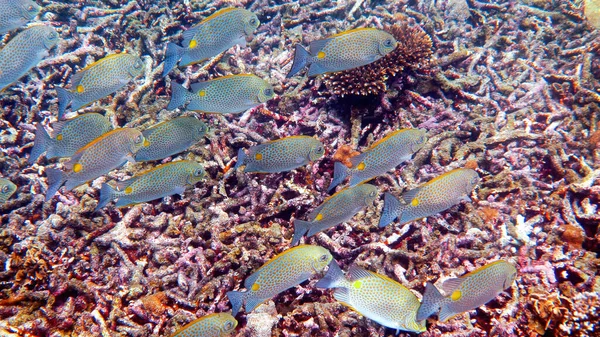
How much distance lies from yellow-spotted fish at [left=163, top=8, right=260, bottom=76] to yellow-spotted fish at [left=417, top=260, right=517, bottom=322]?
124 inches

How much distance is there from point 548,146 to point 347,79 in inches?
130

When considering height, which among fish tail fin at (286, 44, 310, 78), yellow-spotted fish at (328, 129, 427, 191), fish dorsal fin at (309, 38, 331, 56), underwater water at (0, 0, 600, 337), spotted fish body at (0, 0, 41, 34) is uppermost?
spotted fish body at (0, 0, 41, 34)

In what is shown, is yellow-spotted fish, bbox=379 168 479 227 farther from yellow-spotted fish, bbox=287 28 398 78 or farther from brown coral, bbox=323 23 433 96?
brown coral, bbox=323 23 433 96

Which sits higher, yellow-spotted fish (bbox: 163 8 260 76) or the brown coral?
yellow-spotted fish (bbox: 163 8 260 76)

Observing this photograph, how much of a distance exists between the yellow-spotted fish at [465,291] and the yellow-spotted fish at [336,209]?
39.2 inches

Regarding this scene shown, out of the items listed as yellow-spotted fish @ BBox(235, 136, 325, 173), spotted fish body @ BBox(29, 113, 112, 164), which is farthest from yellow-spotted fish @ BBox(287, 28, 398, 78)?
spotted fish body @ BBox(29, 113, 112, 164)

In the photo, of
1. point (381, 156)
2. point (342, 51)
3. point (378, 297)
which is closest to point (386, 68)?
point (342, 51)

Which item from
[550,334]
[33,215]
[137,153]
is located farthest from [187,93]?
[550,334]

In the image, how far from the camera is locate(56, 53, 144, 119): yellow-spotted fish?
11.8 feet

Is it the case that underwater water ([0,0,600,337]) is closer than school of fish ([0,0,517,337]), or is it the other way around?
school of fish ([0,0,517,337])

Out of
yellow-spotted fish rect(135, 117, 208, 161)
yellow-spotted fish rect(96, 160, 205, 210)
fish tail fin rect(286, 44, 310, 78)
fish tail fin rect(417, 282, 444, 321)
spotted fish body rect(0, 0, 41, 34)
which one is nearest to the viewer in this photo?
fish tail fin rect(417, 282, 444, 321)

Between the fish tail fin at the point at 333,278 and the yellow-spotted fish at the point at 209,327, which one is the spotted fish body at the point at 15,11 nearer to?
the yellow-spotted fish at the point at 209,327

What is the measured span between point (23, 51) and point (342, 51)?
→ 3.79 meters

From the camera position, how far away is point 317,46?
136 inches
